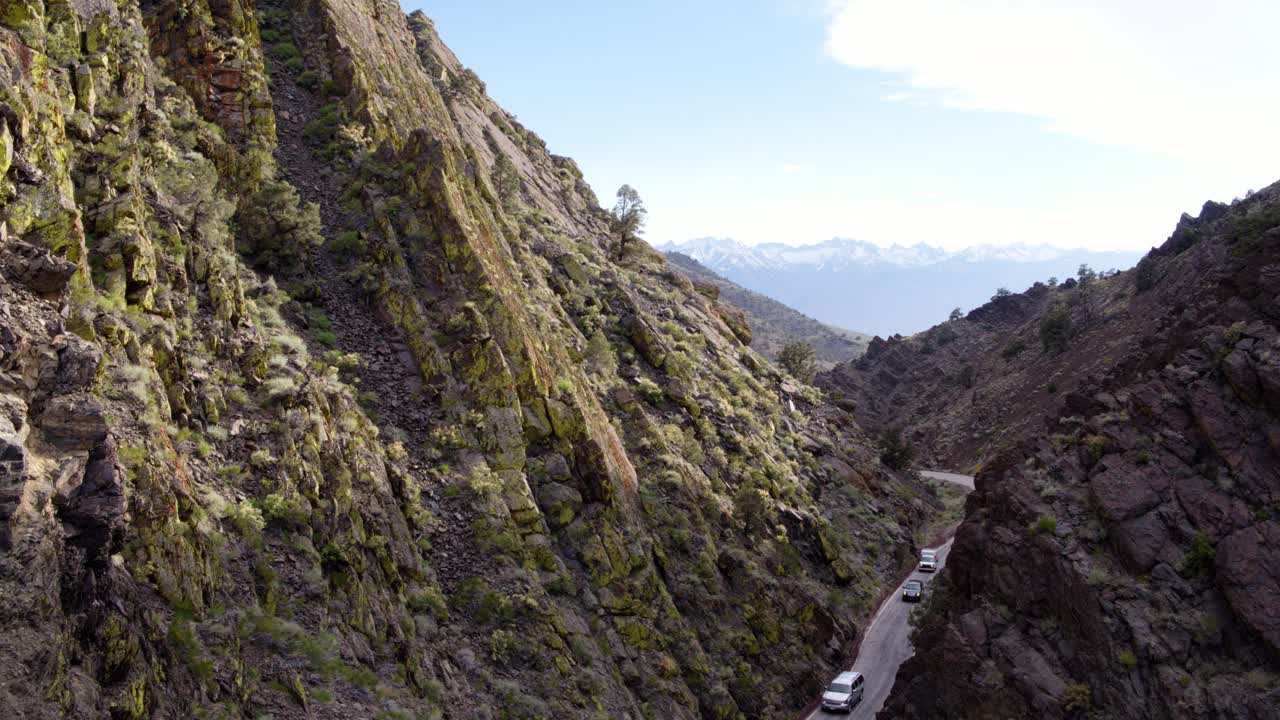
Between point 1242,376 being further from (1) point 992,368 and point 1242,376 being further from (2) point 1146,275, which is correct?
(1) point 992,368

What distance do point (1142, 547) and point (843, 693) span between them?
1093cm

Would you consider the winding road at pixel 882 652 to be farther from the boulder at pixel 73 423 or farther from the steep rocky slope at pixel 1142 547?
the boulder at pixel 73 423

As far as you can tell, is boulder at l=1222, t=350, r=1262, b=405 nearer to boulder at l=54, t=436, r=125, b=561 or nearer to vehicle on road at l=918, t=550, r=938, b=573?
vehicle on road at l=918, t=550, r=938, b=573

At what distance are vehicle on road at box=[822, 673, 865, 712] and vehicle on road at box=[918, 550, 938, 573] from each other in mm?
12117

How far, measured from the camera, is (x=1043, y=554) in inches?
842

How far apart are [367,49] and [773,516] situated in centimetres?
2678

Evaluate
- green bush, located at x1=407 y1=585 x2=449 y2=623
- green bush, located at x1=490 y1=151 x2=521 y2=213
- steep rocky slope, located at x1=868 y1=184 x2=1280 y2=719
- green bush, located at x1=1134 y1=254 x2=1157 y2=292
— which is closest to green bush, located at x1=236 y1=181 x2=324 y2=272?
green bush, located at x1=407 y1=585 x2=449 y2=623

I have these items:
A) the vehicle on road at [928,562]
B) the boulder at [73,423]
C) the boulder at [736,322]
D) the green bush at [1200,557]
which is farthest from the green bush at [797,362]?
the boulder at [73,423]

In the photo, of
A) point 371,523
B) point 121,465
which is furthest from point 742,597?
point 121,465

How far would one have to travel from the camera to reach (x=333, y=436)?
1859 cm

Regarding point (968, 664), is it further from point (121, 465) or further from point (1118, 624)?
point (121, 465)

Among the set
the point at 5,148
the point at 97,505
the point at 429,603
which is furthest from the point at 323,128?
the point at 97,505

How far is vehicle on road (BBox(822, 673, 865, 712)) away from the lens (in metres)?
26.2

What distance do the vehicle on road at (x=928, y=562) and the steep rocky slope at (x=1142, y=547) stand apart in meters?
13.5
